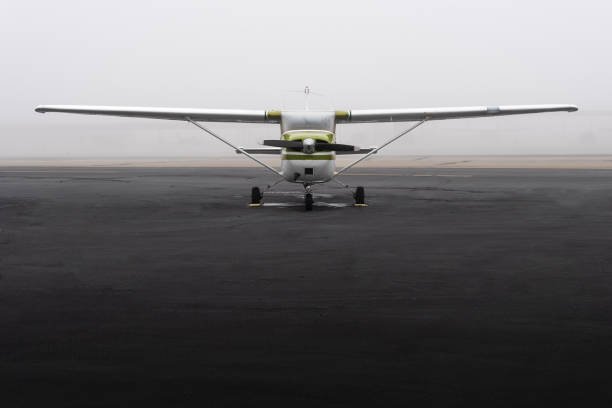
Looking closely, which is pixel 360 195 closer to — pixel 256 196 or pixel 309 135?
pixel 309 135

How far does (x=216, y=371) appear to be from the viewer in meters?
4.91

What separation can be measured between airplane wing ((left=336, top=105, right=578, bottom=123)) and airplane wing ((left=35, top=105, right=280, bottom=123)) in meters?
2.35

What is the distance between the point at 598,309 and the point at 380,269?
9.88ft

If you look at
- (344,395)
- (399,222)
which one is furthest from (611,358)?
(399,222)

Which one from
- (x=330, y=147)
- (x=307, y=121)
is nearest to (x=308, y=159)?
(x=330, y=147)

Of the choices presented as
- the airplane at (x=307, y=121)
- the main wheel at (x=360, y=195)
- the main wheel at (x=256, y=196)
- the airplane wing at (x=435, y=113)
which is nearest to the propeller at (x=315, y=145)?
the airplane at (x=307, y=121)

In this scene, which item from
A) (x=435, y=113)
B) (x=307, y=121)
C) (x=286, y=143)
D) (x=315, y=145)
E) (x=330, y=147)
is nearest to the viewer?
(x=286, y=143)

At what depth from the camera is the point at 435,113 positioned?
68.0 ft

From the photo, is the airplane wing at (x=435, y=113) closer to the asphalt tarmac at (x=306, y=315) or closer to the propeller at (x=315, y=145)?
the propeller at (x=315, y=145)

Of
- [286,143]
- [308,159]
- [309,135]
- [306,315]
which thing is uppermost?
[309,135]

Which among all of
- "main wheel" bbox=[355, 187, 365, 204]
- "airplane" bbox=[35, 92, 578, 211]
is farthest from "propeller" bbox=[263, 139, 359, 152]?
"main wheel" bbox=[355, 187, 365, 204]

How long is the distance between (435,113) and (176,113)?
307 inches

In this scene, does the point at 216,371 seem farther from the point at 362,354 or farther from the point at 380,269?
the point at 380,269

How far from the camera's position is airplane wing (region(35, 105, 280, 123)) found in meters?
20.0
